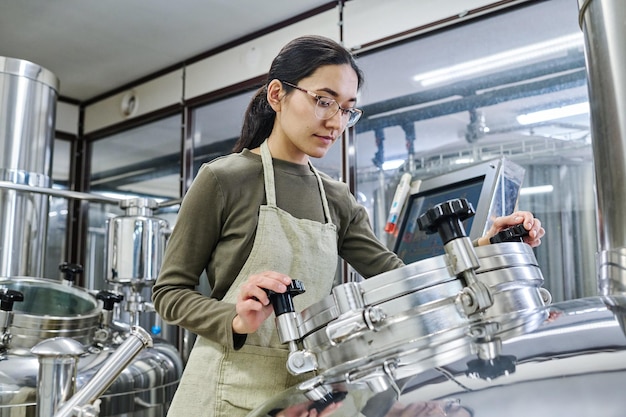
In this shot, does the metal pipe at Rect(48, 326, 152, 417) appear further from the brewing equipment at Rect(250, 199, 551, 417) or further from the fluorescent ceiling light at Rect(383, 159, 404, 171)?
the fluorescent ceiling light at Rect(383, 159, 404, 171)

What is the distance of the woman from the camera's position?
0.96 meters

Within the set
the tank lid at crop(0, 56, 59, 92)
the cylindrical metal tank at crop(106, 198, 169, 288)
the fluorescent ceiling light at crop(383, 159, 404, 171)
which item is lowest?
the cylindrical metal tank at crop(106, 198, 169, 288)

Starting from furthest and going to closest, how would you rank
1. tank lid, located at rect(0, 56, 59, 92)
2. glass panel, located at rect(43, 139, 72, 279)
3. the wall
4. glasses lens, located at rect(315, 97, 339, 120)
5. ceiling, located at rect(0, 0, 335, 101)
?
glass panel, located at rect(43, 139, 72, 279)
ceiling, located at rect(0, 0, 335, 101)
tank lid, located at rect(0, 56, 59, 92)
the wall
glasses lens, located at rect(315, 97, 339, 120)

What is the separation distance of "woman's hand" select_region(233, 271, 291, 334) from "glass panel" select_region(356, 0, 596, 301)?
62.1 inches

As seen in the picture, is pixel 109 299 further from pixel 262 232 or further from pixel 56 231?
pixel 56 231

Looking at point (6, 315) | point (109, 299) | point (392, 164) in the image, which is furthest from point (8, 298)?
point (392, 164)

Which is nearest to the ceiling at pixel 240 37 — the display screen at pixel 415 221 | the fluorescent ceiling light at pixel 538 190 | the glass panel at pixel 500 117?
the glass panel at pixel 500 117

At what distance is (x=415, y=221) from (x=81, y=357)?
3.97ft

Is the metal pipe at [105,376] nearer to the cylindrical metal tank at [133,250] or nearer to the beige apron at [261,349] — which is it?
the beige apron at [261,349]

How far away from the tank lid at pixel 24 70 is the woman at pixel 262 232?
2062 mm

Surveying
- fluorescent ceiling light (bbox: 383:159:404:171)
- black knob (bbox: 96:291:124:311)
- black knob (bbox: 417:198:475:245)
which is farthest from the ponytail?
fluorescent ceiling light (bbox: 383:159:404:171)

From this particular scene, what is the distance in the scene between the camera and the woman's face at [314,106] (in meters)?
1.08

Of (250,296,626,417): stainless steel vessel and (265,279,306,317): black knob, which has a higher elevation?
(265,279,306,317): black knob

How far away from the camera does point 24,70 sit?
281cm
